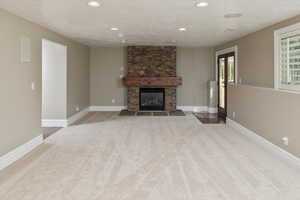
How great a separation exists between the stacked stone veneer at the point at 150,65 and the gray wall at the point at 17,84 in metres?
3.69

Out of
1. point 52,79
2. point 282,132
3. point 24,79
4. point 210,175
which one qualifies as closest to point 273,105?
point 282,132

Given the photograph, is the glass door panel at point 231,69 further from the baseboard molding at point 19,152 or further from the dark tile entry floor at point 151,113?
the baseboard molding at point 19,152

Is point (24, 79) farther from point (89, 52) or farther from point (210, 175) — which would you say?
point (89, 52)

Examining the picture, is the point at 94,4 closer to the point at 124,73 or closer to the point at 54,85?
the point at 54,85

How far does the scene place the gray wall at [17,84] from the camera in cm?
376

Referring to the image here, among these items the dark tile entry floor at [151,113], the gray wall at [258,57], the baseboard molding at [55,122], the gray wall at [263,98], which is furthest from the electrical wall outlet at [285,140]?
the baseboard molding at [55,122]

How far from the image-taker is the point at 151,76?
9258 millimetres

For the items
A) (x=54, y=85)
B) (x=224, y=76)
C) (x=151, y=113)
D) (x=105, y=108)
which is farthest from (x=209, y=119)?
(x=54, y=85)

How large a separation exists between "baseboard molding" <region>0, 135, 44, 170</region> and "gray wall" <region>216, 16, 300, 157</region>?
4.15 meters

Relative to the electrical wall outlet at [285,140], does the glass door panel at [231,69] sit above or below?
above

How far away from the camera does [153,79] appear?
9.08 meters

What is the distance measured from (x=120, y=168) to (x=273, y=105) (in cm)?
275

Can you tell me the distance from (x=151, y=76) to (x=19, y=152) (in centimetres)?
574

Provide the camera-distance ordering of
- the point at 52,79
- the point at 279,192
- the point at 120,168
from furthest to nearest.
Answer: the point at 52,79 → the point at 120,168 → the point at 279,192
